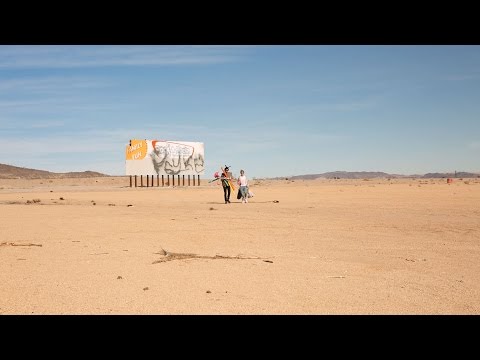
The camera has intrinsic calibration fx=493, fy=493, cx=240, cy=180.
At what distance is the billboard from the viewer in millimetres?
56688

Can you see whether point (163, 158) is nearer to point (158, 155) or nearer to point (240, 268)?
point (158, 155)

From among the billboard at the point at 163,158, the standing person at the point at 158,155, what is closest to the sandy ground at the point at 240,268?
the billboard at the point at 163,158

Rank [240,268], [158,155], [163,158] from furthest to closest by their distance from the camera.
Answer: [163,158] → [158,155] → [240,268]

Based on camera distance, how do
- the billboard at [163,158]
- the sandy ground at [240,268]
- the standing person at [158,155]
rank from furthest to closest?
1. the standing person at [158,155]
2. the billboard at [163,158]
3. the sandy ground at [240,268]

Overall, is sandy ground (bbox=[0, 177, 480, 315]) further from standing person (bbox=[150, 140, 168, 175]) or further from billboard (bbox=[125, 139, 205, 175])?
standing person (bbox=[150, 140, 168, 175])

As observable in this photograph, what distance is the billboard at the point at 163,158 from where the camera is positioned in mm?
56688

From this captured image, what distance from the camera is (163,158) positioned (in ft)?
193

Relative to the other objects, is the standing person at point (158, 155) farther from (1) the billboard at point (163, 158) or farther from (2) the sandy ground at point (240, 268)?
(2) the sandy ground at point (240, 268)

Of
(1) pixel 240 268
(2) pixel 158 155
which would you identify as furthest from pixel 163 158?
(1) pixel 240 268

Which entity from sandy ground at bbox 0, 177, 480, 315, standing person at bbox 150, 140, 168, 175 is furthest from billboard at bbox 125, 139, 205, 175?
sandy ground at bbox 0, 177, 480, 315
